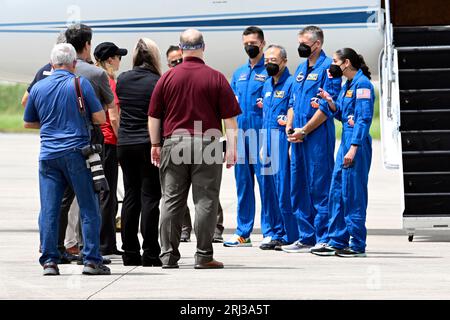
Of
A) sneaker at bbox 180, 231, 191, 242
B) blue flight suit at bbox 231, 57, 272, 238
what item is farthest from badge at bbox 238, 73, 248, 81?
sneaker at bbox 180, 231, 191, 242

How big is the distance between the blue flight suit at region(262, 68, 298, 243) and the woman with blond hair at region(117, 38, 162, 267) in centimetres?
170

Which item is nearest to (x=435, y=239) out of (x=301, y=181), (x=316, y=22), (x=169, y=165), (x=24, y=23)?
(x=301, y=181)

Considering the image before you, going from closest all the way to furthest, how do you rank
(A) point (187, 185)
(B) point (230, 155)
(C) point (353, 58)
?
(B) point (230, 155)
(A) point (187, 185)
(C) point (353, 58)

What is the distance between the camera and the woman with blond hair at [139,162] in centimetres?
1033

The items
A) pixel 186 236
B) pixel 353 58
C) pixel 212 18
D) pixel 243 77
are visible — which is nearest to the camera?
pixel 353 58

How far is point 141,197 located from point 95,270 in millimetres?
844

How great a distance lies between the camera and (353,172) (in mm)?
11070

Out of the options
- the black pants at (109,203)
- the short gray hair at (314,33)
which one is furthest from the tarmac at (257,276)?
the short gray hair at (314,33)

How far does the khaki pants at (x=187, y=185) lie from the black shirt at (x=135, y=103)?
405 mm

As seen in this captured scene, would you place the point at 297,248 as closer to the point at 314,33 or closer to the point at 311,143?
the point at 311,143

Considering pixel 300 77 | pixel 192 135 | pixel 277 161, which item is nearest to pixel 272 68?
pixel 300 77

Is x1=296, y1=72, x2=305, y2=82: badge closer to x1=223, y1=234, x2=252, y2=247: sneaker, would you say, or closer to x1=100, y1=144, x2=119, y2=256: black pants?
x1=223, y1=234, x2=252, y2=247: sneaker

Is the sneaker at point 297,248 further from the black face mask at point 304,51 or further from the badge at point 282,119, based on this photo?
the black face mask at point 304,51
